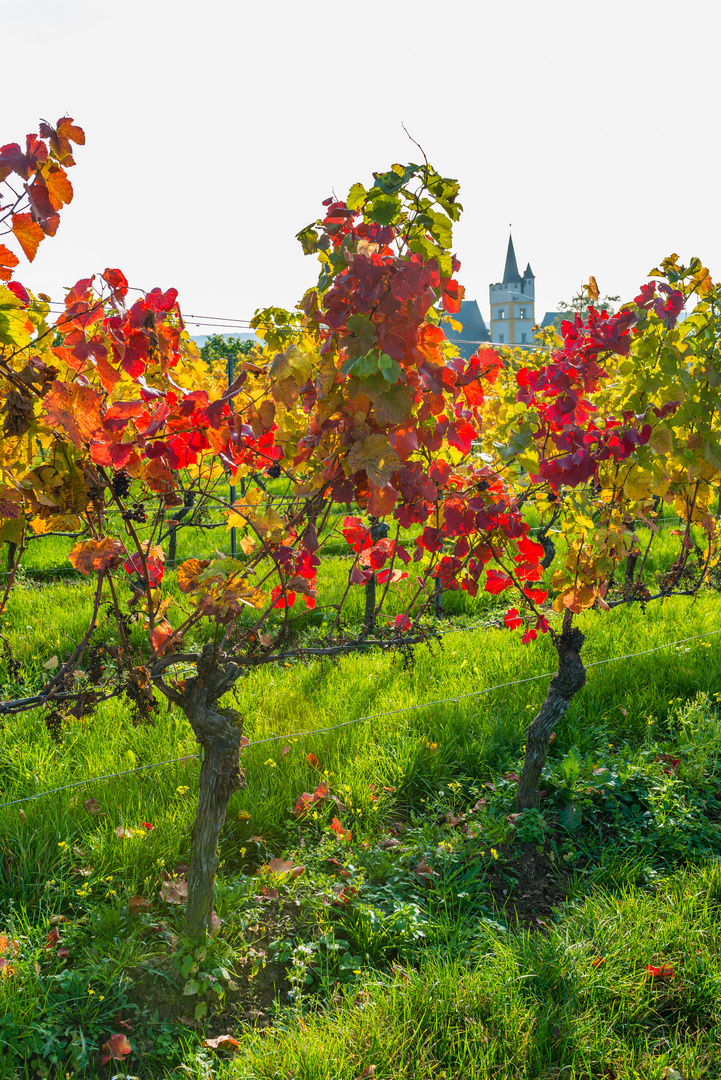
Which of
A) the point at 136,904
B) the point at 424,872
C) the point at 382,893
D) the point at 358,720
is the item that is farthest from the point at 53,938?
the point at 358,720

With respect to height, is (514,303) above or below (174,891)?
above

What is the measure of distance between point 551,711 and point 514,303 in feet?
329

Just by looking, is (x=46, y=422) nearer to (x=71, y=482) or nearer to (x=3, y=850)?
(x=71, y=482)

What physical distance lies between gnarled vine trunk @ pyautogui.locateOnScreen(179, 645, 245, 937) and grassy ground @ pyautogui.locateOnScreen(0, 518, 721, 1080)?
14cm

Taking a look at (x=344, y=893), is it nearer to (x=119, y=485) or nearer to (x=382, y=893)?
(x=382, y=893)

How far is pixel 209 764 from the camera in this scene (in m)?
2.19

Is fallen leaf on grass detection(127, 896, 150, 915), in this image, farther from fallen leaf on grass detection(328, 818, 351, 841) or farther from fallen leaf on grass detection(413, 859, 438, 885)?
fallen leaf on grass detection(413, 859, 438, 885)

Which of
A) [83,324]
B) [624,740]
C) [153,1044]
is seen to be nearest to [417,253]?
[83,324]

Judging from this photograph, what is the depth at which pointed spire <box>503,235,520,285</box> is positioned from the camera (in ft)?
301

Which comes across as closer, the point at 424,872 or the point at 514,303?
the point at 424,872

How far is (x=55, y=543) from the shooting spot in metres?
6.61

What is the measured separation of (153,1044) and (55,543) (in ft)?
17.4

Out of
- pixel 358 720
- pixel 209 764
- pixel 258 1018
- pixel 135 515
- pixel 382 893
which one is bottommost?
pixel 258 1018

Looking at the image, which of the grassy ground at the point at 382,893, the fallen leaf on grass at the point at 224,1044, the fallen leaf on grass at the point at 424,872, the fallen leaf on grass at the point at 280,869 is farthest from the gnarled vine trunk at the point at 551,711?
the fallen leaf on grass at the point at 224,1044
